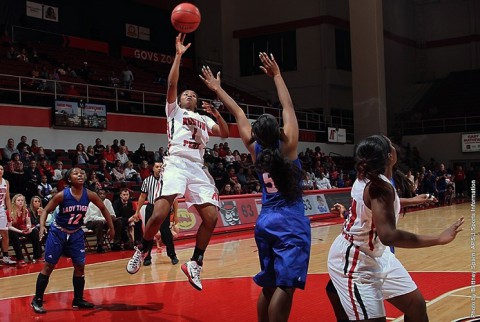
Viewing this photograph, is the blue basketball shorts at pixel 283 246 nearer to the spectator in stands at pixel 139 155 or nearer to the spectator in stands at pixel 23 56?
the spectator in stands at pixel 139 155

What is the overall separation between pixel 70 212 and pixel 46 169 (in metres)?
8.02

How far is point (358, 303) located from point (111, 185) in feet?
38.4

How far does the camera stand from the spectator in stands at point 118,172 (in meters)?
15.6

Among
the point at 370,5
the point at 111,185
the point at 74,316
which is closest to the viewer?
the point at 74,316

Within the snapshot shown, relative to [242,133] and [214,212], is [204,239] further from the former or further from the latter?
[242,133]

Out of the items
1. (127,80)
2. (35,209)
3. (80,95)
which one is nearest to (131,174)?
(35,209)

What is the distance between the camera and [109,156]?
16500 mm

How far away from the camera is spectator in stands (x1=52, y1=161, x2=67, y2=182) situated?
46.4 feet

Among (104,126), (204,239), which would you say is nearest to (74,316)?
(204,239)

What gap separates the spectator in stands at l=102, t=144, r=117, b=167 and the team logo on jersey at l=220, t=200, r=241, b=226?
11.1 ft

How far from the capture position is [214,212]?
5.93 m

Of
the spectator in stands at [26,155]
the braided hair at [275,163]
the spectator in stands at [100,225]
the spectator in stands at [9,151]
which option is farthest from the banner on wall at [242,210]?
the braided hair at [275,163]

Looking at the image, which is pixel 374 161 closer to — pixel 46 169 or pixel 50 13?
pixel 46 169

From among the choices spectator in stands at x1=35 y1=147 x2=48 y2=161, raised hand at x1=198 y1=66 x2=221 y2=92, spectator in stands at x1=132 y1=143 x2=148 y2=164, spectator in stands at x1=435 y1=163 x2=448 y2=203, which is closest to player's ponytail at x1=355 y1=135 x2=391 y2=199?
raised hand at x1=198 y1=66 x2=221 y2=92
